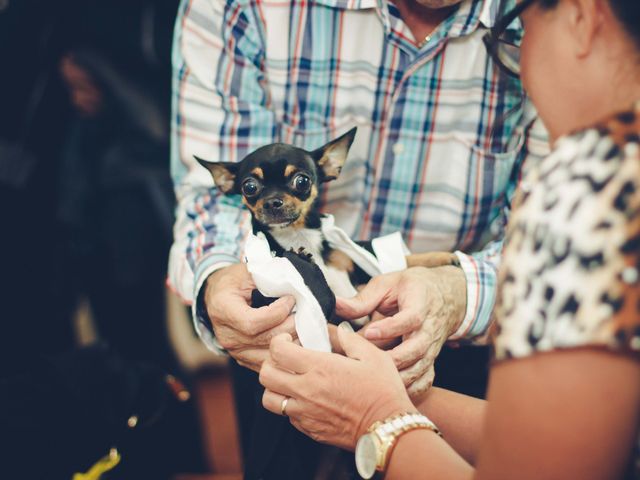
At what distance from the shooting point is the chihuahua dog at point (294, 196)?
0.98 m

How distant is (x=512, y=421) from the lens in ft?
2.02

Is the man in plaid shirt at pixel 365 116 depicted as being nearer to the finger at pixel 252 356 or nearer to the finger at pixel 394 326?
the finger at pixel 252 356

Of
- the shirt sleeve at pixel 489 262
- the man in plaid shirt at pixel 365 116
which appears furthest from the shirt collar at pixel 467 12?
the shirt sleeve at pixel 489 262

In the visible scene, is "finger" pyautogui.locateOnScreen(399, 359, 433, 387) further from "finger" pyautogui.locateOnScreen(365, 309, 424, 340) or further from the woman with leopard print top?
the woman with leopard print top

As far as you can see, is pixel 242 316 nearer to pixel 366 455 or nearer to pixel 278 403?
pixel 278 403

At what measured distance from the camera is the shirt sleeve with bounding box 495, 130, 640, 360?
55 cm

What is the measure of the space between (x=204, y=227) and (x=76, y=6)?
1.23 metres

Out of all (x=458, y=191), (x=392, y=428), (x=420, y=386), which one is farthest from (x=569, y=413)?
(x=458, y=191)

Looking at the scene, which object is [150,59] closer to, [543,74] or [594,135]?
[543,74]

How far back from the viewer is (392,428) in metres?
0.78

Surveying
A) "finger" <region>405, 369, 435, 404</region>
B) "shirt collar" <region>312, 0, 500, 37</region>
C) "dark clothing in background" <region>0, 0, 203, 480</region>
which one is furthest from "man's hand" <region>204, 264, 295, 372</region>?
"dark clothing in background" <region>0, 0, 203, 480</region>

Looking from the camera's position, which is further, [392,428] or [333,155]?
[333,155]

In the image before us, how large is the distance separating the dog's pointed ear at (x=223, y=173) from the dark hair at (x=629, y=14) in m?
0.64

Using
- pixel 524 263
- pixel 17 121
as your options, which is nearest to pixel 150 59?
pixel 17 121
